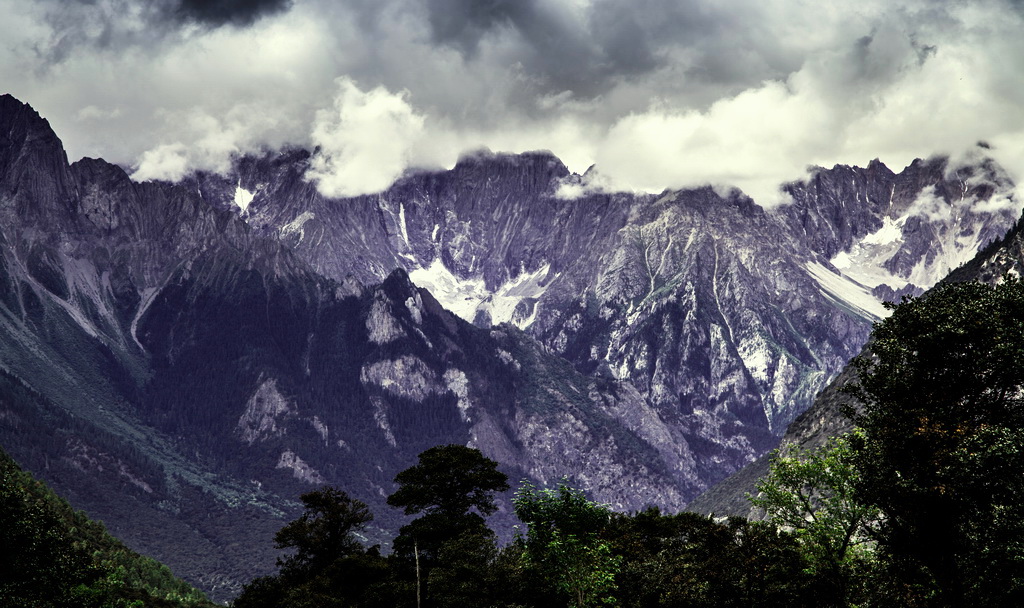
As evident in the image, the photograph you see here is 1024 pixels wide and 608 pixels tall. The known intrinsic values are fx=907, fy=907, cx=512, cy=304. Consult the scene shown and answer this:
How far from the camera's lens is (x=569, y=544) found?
83.9 m

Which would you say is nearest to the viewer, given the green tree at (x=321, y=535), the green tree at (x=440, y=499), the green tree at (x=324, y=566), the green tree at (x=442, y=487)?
the green tree at (x=324, y=566)

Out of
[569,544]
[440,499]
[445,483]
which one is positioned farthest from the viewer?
[440,499]

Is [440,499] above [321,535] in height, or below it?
below

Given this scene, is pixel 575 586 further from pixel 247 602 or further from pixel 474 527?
pixel 247 602

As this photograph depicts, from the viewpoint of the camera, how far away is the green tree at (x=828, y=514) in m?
69.7

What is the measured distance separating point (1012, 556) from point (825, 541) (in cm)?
1900

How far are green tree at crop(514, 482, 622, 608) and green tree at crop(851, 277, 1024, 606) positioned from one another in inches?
1088

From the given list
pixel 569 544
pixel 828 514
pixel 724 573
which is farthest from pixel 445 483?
pixel 828 514

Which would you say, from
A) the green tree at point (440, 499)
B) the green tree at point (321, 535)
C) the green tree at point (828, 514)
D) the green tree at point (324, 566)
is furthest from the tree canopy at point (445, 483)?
the green tree at point (828, 514)

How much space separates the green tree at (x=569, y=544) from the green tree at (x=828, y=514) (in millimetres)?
16281

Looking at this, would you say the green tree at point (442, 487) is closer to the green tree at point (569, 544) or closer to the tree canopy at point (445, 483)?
the tree canopy at point (445, 483)

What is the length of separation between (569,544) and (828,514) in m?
23.3

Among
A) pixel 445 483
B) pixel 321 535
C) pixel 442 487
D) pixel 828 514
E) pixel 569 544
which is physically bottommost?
pixel 828 514

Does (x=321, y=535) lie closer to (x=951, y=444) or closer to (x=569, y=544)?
(x=569, y=544)
